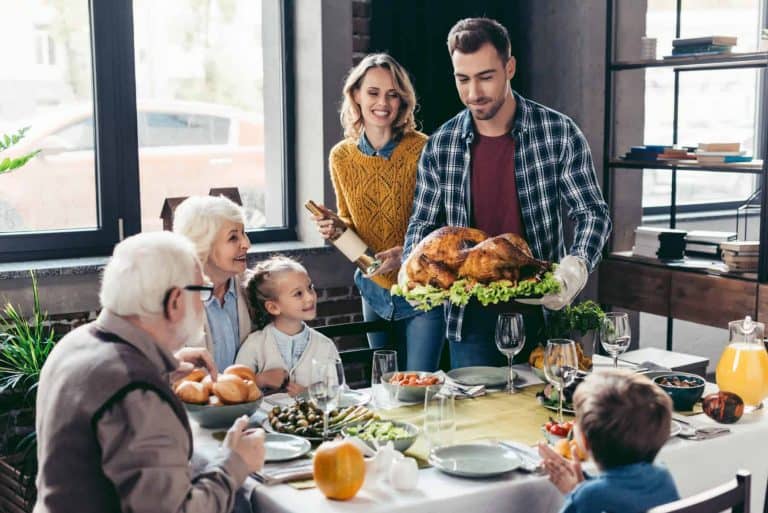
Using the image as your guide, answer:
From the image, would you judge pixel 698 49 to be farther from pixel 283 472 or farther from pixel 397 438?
pixel 283 472

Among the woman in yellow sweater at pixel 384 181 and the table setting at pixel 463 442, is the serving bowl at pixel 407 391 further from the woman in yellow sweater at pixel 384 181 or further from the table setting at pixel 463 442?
the woman in yellow sweater at pixel 384 181

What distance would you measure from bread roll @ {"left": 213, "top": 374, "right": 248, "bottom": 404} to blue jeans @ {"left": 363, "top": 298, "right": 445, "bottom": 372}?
1040 mm

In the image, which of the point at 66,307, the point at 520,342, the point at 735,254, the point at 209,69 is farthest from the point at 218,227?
the point at 735,254

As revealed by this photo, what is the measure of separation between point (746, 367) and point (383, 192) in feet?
4.44

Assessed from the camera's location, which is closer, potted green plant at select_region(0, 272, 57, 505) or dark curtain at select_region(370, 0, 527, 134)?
potted green plant at select_region(0, 272, 57, 505)

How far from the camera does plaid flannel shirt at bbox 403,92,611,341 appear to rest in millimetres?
2945

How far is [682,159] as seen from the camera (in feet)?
14.2

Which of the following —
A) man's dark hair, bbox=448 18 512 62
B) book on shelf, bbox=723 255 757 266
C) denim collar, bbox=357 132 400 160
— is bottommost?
book on shelf, bbox=723 255 757 266

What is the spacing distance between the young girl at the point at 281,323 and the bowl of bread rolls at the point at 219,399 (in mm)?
458

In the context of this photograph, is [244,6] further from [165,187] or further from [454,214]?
[454,214]

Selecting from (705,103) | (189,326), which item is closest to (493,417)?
(189,326)

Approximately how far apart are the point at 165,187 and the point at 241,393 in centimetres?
206

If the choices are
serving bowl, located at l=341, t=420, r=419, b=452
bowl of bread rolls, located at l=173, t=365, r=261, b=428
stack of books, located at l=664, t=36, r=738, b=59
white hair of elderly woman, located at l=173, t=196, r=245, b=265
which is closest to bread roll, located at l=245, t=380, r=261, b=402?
bowl of bread rolls, located at l=173, t=365, r=261, b=428

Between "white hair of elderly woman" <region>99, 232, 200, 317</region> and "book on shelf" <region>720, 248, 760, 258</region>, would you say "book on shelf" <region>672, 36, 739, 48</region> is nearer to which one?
"book on shelf" <region>720, 248, 760, 258</region>
